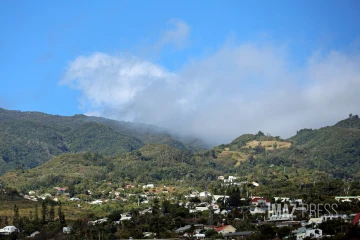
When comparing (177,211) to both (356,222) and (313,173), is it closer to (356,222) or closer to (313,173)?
(356,222)

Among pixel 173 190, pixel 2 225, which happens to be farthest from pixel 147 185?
pixel 2 225

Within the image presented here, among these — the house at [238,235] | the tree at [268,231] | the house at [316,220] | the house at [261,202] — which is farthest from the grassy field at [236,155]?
the tree at [268,231]

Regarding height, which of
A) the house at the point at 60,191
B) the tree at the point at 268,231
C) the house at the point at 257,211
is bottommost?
the tree at the point at 268,231

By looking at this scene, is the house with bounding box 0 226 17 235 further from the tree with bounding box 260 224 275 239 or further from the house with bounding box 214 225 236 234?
the tree with bounding box 260 224 275 239

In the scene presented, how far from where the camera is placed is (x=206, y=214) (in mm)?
67062

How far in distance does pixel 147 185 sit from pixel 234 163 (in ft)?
114

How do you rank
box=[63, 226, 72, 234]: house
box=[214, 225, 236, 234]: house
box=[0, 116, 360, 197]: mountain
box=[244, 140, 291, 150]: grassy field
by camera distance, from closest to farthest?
1. box=[214, 225, 236, 234]: house
2. box=[63, 226, 72, 234]: house
3. box=[0, 116, 360, 197]: mountain
4. box=[244, 140, 291, 150]: grassy field

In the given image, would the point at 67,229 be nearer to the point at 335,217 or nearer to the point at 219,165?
the point at 335,217

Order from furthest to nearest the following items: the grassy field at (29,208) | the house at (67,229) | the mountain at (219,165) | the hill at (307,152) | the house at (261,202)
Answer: the hill at (307,152), the mountain at (219,165), the grassy field at (29,208), the house at (261,202), the house at (67,229)

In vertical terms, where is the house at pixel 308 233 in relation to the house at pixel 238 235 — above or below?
above

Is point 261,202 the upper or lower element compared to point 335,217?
upper

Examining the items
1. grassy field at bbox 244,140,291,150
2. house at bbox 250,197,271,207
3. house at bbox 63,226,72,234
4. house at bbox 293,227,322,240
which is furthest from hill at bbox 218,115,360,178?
house at bbox 293,227,322,240

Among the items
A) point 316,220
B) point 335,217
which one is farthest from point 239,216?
point 335,217

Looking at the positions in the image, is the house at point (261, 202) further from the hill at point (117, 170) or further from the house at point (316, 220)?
the hill at point (117, 170)
